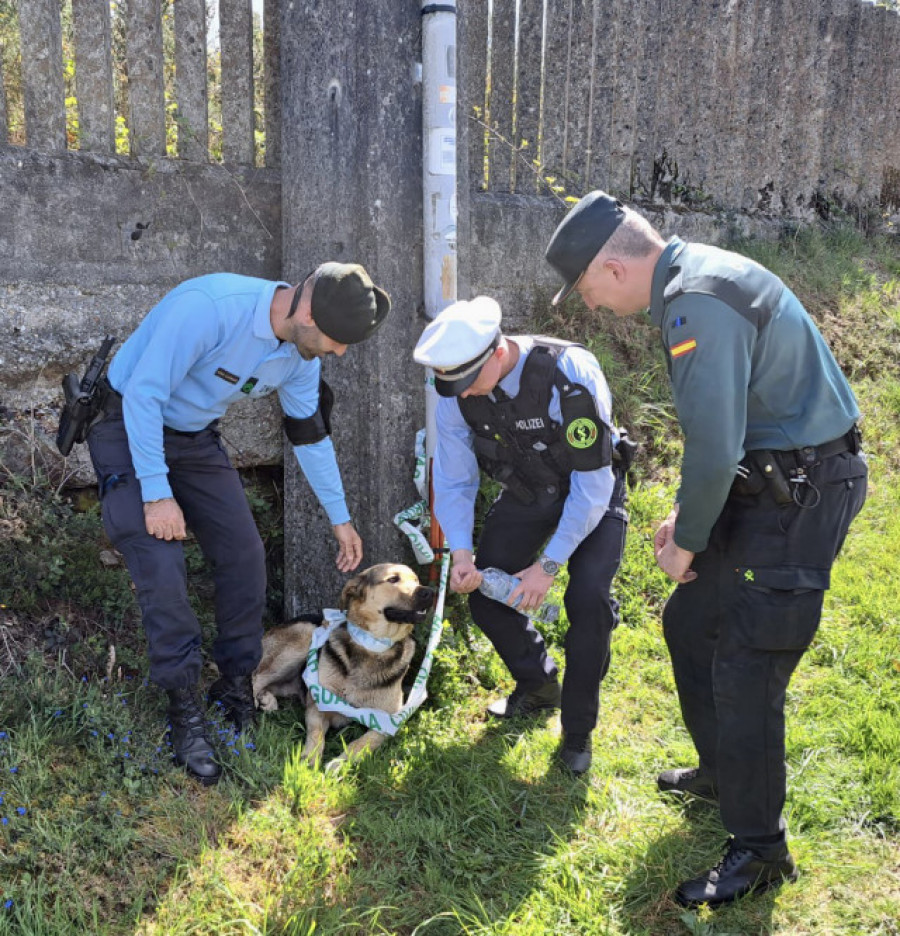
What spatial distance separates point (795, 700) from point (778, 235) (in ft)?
14.7

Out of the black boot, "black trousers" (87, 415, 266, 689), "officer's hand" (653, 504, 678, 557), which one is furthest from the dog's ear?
"officer's hand" (653, 504, 678, 557)

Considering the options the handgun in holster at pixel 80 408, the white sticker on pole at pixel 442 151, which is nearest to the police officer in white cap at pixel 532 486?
the white sticker on pole at pixel 442 151

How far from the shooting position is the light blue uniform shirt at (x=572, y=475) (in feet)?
11.5

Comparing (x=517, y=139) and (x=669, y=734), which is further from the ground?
(x=517, y=139)

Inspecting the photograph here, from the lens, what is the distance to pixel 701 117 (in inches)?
260

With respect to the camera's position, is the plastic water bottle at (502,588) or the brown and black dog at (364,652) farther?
the brown and black dog at (364,652)

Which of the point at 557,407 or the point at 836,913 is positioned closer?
the point at 836,913

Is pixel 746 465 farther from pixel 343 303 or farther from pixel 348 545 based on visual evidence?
pixel 348 545

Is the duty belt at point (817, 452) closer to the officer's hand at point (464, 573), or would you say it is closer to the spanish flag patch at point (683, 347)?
the spanish flag patch at point (683, 347)

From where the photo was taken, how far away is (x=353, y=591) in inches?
162

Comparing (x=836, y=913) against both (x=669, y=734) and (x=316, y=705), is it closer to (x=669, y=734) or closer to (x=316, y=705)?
(x=669, y=734)

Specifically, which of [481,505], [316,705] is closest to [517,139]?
[481,505]

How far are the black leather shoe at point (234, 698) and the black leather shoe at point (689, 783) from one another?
1.77 meters

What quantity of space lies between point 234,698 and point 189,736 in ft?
1.32
